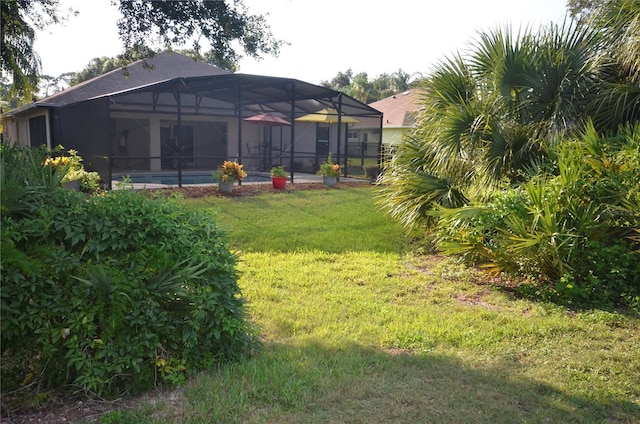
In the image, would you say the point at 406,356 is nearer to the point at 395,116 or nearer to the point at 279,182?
the point at 279,182

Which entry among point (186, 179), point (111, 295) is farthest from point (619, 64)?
point (186, 179)

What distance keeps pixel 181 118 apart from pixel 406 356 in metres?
19.3

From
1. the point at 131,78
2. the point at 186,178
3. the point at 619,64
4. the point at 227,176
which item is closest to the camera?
the point at 619,64

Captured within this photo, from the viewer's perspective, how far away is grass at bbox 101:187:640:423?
2941mm

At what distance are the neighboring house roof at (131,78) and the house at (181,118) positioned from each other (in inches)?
1.7

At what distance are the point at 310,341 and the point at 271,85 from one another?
13.6m

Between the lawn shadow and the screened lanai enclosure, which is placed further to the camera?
the screened lanai enclosure

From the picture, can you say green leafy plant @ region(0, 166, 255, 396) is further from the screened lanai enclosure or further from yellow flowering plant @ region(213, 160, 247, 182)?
the screened lanai enclosure

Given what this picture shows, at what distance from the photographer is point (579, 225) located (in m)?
5.44

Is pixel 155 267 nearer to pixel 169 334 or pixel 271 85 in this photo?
pixel 169 334

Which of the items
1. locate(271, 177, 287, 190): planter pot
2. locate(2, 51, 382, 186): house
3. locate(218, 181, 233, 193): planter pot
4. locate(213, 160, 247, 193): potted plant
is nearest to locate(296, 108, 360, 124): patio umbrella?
locate(2, 51, 382, 186): house

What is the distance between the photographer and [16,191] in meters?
3.07

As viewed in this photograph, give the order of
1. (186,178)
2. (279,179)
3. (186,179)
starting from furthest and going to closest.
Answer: (186,178) → (186,179) → (279,179)

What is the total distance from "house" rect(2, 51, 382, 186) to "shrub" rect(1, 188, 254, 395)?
1211cm
